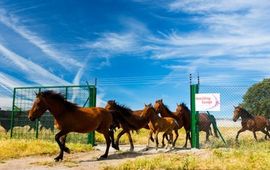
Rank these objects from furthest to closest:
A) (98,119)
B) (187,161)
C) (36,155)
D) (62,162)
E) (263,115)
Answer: (263,115) → (36,155) → (98,119) → (62,162) → (187,161)

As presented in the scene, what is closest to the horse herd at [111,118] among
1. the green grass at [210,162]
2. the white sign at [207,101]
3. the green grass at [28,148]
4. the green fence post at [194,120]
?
the green fence post at [194,120]

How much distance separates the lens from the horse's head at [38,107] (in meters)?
15.0

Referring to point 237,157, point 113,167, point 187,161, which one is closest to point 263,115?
point 237,157

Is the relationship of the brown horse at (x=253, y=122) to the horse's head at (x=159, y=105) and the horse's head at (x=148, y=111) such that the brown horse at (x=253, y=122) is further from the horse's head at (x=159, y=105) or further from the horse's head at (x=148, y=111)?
the horse's head at (x=148, y=111)

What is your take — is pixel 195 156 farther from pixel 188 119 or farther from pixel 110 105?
pixel 110 105

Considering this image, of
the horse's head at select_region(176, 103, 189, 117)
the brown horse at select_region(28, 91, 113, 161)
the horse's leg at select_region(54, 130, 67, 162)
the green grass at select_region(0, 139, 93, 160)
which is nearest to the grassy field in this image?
the green grass at select_region(0, 139, 93, 160)

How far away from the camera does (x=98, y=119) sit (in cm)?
1600

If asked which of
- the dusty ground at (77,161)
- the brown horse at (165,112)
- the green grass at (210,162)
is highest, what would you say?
the brown horse at (165,112)

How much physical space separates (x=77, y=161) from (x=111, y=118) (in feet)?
8.00

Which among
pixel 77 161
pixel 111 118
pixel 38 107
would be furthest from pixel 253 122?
pixel 38 107

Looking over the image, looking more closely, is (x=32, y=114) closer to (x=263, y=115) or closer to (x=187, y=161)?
(x=187, y=161)

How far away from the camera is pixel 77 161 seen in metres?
14.9

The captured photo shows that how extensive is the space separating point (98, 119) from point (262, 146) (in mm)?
6924

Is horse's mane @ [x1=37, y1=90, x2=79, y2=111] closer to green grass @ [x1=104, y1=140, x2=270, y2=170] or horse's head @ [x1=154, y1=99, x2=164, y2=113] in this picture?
green grass @ [x1=104, y1=140, x2=270, y2=170]
